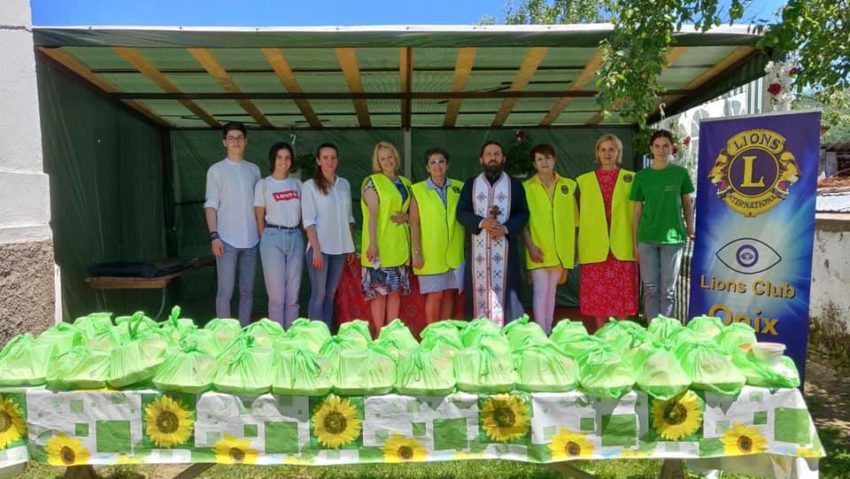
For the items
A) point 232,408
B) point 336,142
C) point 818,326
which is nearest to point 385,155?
point 232,408

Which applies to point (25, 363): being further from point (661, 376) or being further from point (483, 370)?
point (661, 376)

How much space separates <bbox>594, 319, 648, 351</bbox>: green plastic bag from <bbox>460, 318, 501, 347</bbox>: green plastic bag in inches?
13.8

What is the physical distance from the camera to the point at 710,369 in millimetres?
1611

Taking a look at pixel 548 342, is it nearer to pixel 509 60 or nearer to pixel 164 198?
pixel 509 60

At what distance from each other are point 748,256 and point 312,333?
2671mm

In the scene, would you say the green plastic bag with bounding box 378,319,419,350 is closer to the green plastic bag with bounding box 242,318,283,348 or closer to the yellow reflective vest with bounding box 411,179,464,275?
the green plastic bag with bounding box 242,318,283,348

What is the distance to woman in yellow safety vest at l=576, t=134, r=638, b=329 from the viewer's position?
3.76 meters

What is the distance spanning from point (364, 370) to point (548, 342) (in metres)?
0.54

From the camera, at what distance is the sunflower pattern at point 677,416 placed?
1.60 metres

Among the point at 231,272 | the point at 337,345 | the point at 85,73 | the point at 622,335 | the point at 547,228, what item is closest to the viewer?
the point at 337,345

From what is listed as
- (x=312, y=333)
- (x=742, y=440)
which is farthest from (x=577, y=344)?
(x=312, y=333)

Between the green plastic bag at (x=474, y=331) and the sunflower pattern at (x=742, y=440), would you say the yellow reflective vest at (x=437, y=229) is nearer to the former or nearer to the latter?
the green plastic bag at (x=474, y=331)

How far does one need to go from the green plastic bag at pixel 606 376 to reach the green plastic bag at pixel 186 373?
1003 millimetres

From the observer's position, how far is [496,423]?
1.60 meters
